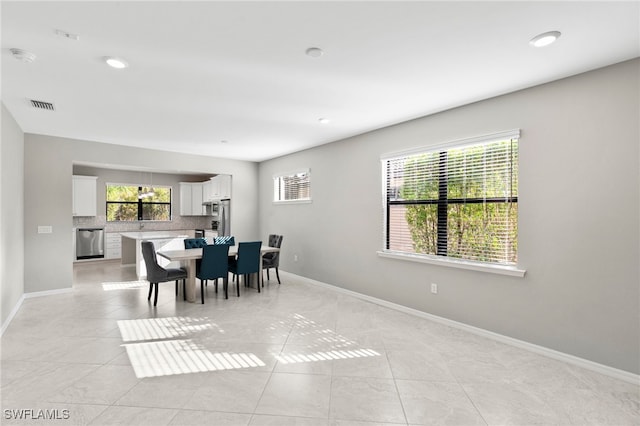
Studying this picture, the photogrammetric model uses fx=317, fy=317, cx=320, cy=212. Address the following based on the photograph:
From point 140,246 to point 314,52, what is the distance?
6101 mm

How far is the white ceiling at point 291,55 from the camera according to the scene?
1.97m

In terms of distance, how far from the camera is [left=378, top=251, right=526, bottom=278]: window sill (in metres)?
3.22

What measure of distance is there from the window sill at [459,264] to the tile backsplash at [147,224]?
6874mm

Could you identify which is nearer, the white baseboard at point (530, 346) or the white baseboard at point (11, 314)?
the white baseboard at point (530, 346)

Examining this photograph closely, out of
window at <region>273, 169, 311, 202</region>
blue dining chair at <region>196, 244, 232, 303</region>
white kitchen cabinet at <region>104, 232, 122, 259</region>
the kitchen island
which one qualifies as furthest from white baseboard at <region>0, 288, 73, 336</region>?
window at <region>273, 169, 311, 202</region>

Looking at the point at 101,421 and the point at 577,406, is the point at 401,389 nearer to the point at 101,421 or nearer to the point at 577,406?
the point at 577,406

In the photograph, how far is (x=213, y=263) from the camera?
186 inches

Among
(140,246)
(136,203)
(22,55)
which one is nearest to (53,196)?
(140,246)

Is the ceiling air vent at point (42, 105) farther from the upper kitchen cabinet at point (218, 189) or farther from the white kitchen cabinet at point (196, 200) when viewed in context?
the white kitchen cabinet at point (196, 200)

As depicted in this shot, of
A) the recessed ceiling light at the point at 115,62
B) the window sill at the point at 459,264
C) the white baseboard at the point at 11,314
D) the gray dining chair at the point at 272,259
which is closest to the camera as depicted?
the recessed ceiling light at the point at 115,62

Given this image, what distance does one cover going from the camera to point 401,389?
2.41m

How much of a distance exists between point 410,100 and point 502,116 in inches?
37.9

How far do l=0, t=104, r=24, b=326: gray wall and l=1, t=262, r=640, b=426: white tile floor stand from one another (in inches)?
17.3

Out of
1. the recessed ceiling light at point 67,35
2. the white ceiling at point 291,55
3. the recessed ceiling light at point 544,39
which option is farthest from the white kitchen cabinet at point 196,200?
the recessed ceiling light at point 544,39
